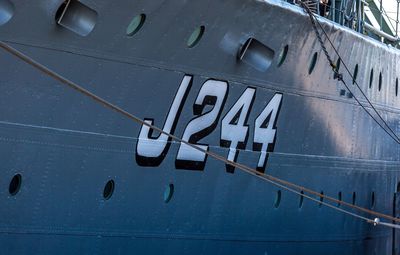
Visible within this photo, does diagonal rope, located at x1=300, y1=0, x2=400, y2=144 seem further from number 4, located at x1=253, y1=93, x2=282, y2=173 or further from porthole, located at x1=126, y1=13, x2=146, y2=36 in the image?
porthole, located at x1=126, y1=13, x2=146, y2=36

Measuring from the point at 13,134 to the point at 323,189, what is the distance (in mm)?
6104

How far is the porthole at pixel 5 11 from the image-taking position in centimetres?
753

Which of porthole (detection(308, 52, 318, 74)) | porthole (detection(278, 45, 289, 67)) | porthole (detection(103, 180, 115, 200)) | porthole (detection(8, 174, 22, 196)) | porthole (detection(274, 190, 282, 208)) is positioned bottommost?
porthole (detection(8, 174, 22, 196))

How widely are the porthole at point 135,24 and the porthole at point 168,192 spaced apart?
5.90 feet

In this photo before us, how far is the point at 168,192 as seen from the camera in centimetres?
955

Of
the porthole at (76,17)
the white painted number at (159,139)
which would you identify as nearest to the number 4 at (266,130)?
the white painted number at (159,139)

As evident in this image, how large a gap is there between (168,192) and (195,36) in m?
1.73

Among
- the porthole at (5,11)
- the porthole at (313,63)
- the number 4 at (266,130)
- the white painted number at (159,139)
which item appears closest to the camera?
the porthole at (5,11)

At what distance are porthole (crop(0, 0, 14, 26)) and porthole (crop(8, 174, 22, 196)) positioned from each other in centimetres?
140

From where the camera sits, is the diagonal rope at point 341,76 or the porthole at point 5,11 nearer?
the porthole at point 5,11

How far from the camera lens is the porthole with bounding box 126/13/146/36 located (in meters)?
8.66

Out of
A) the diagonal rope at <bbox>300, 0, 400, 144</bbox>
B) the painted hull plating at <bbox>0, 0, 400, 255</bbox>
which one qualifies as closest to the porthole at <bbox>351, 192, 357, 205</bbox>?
the painted hull plating at <bbox>0, 0, 400, 255</bbox>

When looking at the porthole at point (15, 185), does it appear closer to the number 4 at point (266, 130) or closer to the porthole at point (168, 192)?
the porthole at point (168, 192)

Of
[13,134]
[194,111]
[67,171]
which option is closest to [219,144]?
[194,111]
